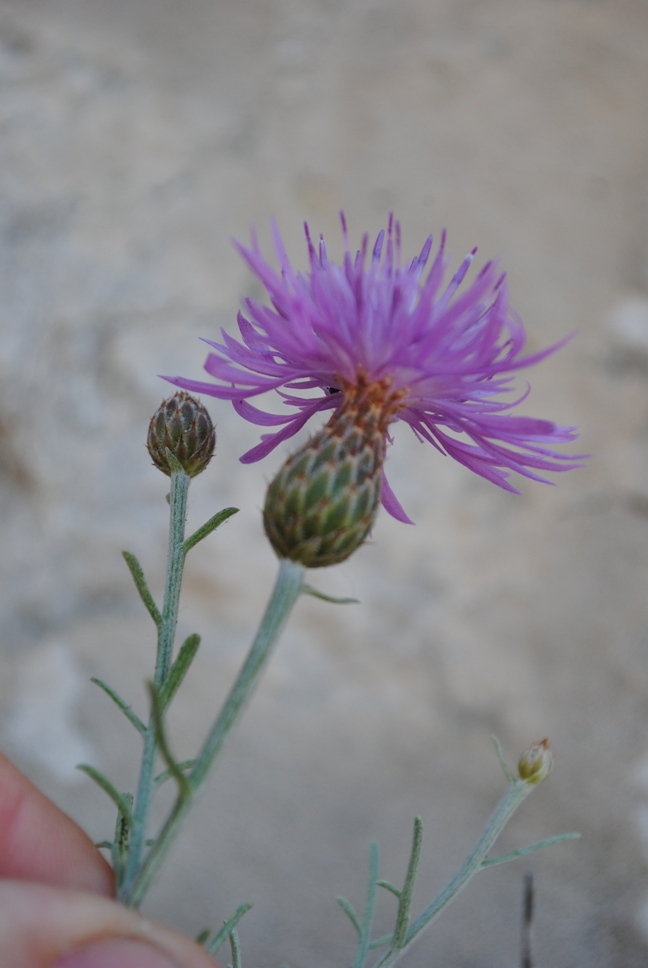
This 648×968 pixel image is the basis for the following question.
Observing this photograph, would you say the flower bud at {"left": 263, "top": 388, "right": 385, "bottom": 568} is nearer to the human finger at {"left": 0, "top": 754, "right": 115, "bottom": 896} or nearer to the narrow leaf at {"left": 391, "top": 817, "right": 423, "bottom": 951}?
the narrow leaf at {"left": 391, "top": 817, "right": 423, "bottom": 951}

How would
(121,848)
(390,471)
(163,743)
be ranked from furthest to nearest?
(390,471)
(121,848)
(163,743)

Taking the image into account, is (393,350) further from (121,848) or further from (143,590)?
(121,848)

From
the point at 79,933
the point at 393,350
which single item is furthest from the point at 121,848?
the point at 393,350

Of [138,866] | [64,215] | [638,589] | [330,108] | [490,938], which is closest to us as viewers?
[138,866]

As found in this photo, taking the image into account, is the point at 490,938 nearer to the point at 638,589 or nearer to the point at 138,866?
the point at 638,589

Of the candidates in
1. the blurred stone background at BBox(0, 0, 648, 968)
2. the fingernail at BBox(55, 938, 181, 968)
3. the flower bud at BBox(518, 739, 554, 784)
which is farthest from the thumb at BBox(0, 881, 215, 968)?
the blurred stone background at BBox(0, 0, 648, 968)

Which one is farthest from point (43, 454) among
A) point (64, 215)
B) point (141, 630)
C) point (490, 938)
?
point (490, 938)
